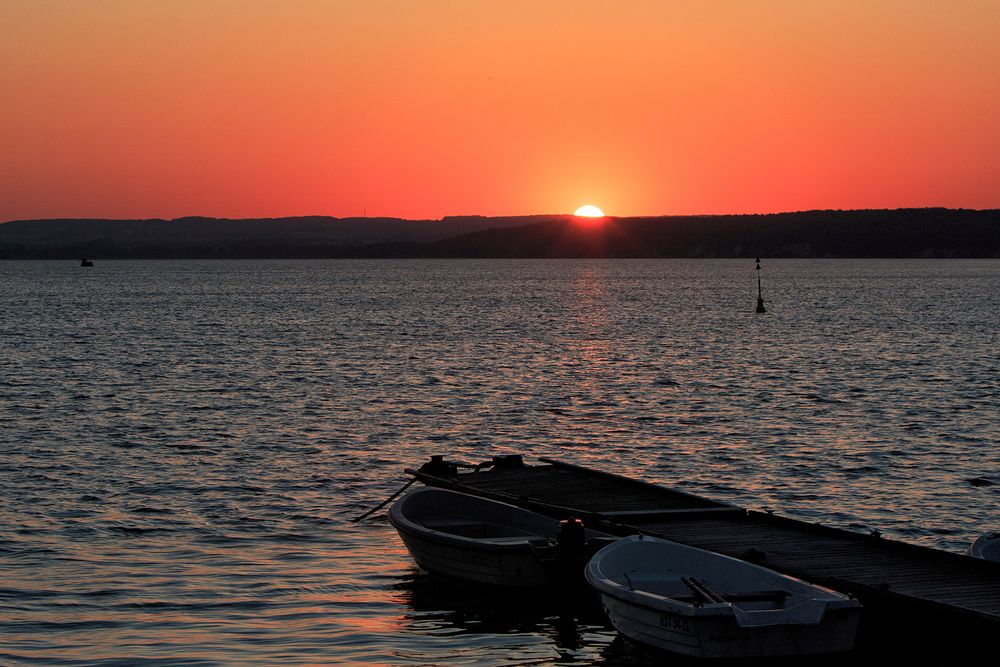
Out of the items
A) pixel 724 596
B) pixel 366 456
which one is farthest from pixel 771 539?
pixel 366 456

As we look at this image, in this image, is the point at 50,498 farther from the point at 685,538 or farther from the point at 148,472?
the point at 685,538

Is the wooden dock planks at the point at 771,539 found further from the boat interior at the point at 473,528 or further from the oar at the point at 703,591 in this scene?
the oar at the point at 703,591

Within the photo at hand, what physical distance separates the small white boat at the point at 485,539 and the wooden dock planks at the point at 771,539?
2.02ft

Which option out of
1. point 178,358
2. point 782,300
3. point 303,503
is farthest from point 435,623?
point 782,300

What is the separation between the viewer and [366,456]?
3180 centimetres

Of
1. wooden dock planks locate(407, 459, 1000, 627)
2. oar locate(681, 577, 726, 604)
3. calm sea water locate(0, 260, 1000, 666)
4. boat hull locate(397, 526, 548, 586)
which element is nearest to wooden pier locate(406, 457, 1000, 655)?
wooden dock planks locate(407, 459, 1000, 627)

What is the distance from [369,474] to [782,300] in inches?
5177

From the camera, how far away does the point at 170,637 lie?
16.9 metres

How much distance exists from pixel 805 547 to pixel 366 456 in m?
15.8

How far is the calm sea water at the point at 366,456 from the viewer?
17578 mm

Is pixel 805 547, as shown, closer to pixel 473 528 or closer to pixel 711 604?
pixel 711 604

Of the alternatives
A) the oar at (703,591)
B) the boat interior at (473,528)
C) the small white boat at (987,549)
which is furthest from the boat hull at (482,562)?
the small white boat at (987,549)

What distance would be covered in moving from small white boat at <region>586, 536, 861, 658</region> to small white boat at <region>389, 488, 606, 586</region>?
3.06ft

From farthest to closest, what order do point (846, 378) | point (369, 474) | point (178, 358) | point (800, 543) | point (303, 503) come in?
1. point (178, 358)
2. point (846, 378)
3. point (369, 474)
4. point (303, 503)
5. point (800, 543)
